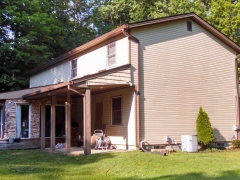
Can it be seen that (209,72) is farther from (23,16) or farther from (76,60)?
(23,16)

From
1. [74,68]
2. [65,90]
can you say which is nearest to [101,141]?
[65,90]

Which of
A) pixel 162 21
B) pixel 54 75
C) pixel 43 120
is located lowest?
pixel 43 120

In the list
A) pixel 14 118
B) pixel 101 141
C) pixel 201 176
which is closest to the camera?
pixel 201 176

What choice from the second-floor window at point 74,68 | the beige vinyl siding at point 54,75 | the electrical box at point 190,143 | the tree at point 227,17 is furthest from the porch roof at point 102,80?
the tree at point 227,17

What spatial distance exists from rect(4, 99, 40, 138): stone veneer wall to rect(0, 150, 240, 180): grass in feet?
13.2

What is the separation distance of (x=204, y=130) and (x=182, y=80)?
2.37m

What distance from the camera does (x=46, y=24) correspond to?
24.8 metres

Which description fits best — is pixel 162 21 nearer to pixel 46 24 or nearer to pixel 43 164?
pixel 43 164

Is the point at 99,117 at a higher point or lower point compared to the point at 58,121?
higher

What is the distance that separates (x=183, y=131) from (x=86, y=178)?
6.83 m

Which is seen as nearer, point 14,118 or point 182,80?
point 182,80

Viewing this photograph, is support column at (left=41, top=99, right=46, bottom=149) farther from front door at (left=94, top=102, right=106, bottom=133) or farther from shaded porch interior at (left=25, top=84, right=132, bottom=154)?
front door at (left=94, top=102, right=106, bottom=133)

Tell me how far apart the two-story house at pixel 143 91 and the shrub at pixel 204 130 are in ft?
1.73

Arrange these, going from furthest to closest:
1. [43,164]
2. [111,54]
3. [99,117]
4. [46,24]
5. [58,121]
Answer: [46,24] < [58,121] < [99,117] < [111,54] < [43,164]
